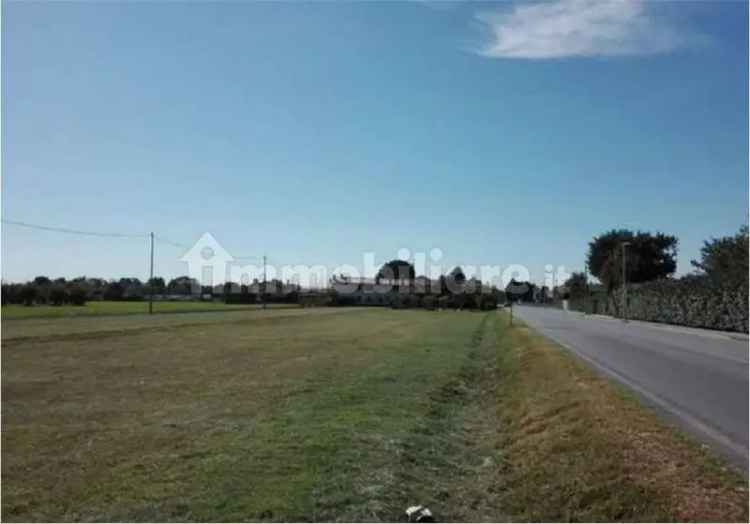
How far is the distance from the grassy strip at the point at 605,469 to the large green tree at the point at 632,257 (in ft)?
264

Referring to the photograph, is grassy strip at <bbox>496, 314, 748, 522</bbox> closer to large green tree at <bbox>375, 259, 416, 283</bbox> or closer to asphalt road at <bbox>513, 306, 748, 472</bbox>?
asphalt road at <bbox>513, 306, 748, 472</bbox>

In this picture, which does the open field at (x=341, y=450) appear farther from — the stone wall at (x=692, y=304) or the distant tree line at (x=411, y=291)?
the distant tree line at (x=411, y=291)

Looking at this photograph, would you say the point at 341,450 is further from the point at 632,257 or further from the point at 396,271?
the point at 396,271

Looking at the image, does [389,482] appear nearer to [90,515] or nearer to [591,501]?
[591,501]

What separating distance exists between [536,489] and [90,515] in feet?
13.8

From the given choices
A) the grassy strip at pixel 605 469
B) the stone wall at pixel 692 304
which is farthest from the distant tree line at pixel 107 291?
the grassy strip at pixel 605 469

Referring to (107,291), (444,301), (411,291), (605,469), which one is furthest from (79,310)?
(605,469)

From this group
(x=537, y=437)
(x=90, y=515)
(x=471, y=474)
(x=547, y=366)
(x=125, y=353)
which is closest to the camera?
(x=90, y=515)

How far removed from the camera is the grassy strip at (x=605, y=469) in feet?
20.7

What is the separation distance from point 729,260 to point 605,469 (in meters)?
37.3

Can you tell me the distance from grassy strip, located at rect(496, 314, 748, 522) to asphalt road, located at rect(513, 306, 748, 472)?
61 cm

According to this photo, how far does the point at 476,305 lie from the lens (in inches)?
4262

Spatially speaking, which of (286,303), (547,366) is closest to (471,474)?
(547,366)

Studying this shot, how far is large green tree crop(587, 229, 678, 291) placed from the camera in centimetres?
9125
